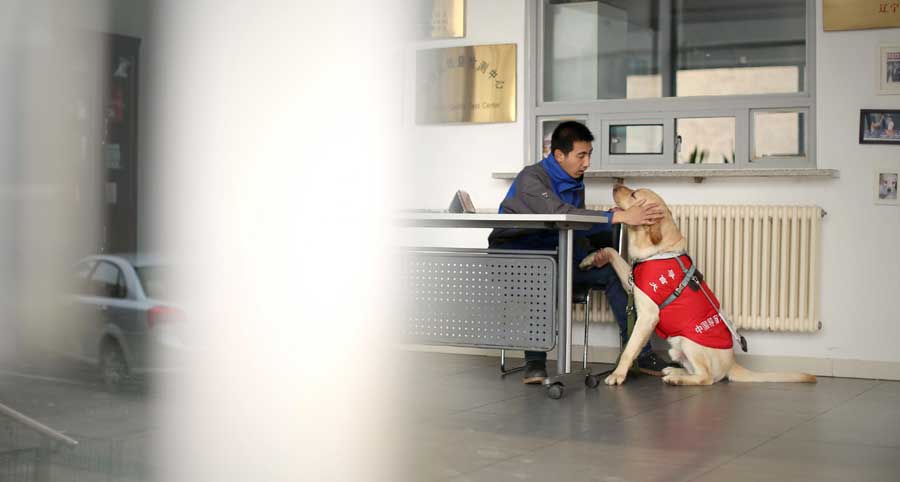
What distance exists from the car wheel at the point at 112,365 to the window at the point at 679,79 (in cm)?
386

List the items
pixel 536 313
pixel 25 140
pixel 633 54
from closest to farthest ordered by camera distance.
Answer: pixel 25 140, pixel 536 313, pixel 633 54

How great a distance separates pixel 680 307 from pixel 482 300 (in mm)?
817

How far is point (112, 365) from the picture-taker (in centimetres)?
171

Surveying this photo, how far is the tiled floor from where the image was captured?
8.96ft

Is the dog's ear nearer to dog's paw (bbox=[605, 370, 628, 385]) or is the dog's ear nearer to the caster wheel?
dog's paw (bbox=[605, 370, 628, 385])

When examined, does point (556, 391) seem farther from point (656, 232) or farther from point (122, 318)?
point (122, 318)

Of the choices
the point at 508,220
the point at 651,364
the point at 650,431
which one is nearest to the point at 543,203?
the point at 508,220

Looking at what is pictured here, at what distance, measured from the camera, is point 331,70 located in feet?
6.21

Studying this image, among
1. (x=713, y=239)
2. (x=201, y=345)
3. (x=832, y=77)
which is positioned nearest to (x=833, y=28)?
(x=832, y=77)

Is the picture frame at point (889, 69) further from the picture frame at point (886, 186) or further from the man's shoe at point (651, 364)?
the man's shoe at point (651, 364)

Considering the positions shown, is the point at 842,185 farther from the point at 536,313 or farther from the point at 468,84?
the point at 468,84

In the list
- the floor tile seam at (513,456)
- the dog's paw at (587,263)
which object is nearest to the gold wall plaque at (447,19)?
the dog's paw at (587,263)

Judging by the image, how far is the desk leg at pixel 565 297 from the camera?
426 centimetres

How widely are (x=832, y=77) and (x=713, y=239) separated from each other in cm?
90
